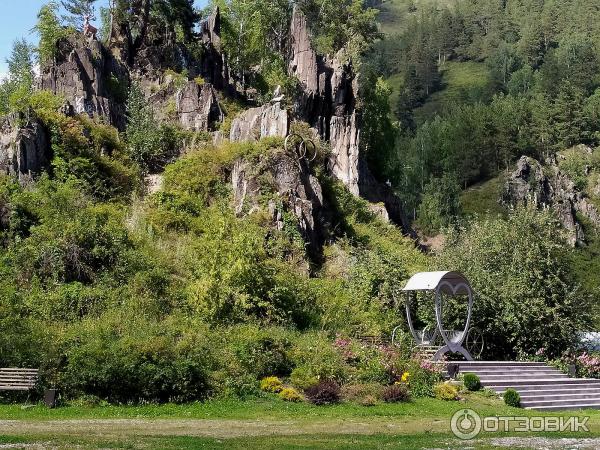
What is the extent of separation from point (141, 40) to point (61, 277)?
24.8 metres

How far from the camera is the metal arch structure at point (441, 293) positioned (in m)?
28.9

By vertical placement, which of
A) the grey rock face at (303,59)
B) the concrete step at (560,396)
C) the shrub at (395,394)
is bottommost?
the concrete step at (560,396)

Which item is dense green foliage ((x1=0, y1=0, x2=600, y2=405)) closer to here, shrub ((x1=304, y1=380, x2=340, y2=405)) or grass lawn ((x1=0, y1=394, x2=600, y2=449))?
shrub ((x1=304, y1=380, x2=340, y2=405))

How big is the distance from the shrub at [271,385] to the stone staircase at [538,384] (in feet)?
26.2

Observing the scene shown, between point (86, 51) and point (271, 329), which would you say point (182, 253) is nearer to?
point (271, 329)

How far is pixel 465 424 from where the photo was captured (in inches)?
771

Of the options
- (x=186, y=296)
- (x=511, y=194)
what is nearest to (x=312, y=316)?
(x=186, y=296)

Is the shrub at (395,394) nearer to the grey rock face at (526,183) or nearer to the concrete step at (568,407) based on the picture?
the concrete step at (568,407)

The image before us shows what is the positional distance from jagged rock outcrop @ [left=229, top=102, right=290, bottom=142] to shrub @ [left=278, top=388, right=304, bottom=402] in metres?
19.2

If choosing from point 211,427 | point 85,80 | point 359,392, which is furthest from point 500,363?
point 85,80

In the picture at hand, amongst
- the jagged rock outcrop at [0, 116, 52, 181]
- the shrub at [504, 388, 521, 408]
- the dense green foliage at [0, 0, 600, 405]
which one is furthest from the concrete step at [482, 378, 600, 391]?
the jagged rock outcrop at [0, 116, 52, 181]

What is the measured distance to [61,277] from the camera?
27609 millimetres

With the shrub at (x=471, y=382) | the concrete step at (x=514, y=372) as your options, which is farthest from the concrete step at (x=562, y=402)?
the concrete step at (x=514, y=372)

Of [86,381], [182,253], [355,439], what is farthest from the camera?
[182,253]
